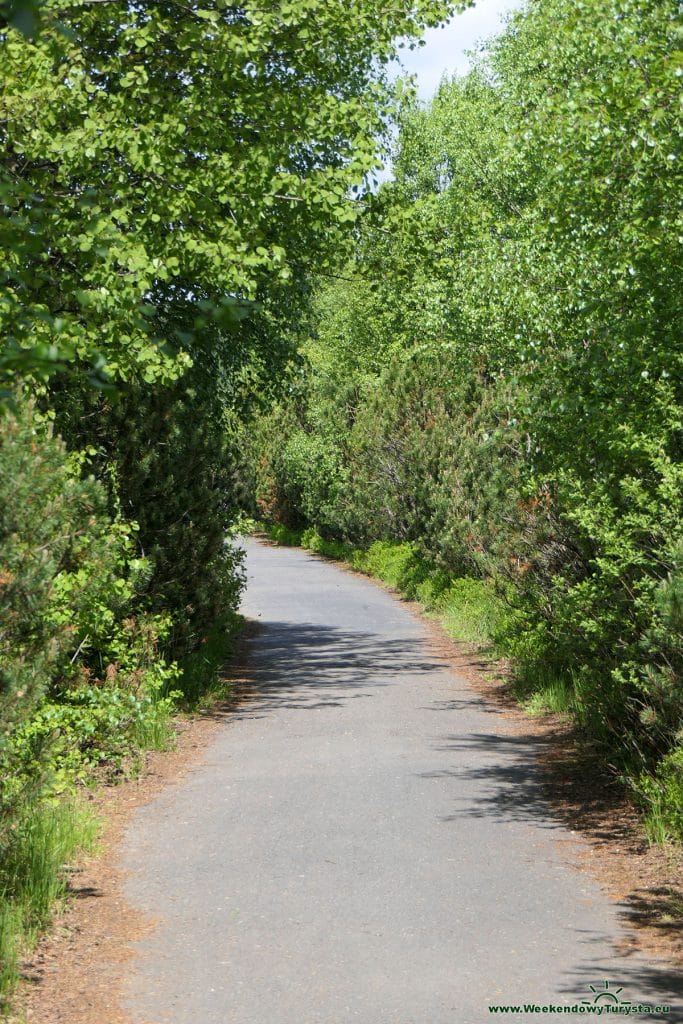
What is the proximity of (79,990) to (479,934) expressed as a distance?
7.10 ft

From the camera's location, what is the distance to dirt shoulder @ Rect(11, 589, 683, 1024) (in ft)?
20.8

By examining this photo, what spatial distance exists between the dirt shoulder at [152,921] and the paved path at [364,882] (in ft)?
0.46

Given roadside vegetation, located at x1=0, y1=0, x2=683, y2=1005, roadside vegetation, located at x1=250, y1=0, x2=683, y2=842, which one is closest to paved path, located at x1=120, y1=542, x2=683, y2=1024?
roadside vegetation, located at x1=0, y1=0, x2=683, y2=1005

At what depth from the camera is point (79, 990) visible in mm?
6332

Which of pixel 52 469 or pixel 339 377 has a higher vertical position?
pixel 339 377

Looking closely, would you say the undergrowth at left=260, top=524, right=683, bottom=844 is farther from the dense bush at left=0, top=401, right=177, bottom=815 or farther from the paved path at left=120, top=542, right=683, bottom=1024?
the dense bush at left=0, top=401, right=177, bottom=815

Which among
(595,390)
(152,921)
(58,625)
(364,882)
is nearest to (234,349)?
(595,390)

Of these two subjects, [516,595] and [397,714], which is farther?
[516,595]

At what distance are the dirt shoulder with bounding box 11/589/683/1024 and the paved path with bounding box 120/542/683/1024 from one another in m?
0.14

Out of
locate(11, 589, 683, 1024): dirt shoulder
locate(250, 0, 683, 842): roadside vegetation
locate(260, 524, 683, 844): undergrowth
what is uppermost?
locate(250, 0, 683, 842): roadside vegetation

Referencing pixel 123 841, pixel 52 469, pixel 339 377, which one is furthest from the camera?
pixel 339 377

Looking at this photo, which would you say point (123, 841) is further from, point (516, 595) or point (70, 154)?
point (516, 595)

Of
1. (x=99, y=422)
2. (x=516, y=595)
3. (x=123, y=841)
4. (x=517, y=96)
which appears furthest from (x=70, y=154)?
(x=517, y=96)

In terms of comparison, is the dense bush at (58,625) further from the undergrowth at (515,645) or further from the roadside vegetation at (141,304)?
the undergrowth at (515,645)
